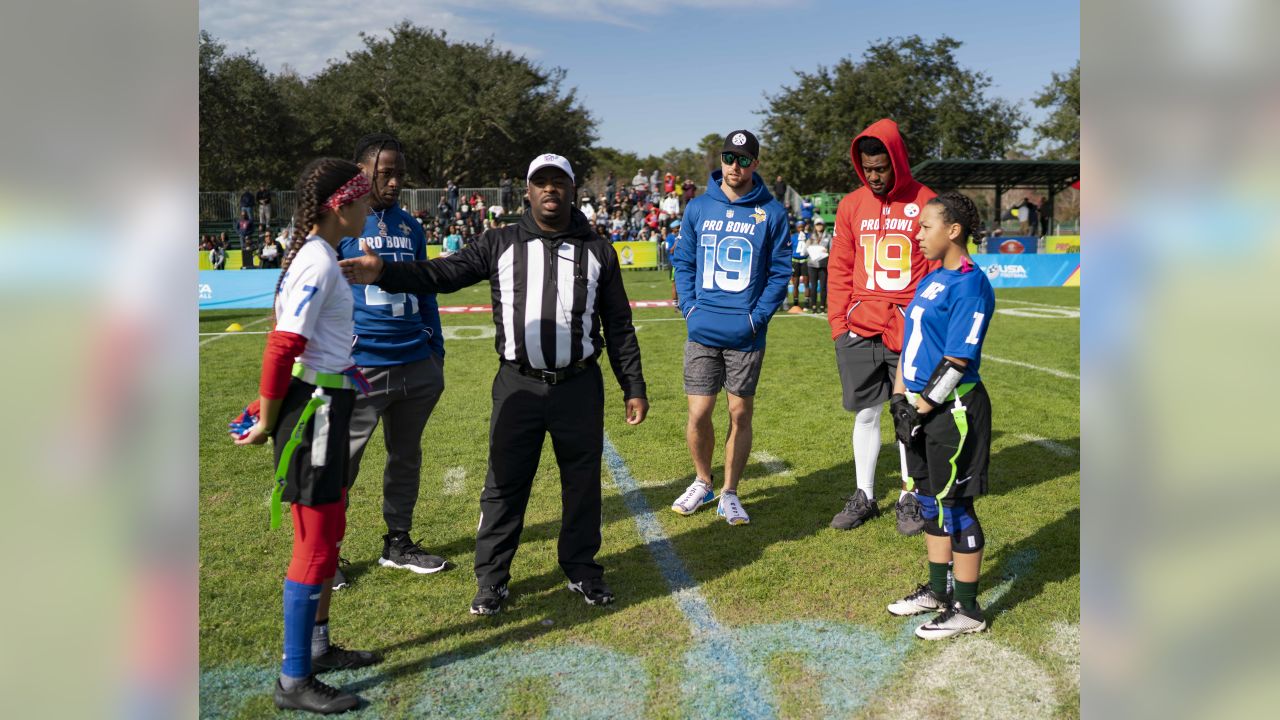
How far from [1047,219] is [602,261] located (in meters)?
38.2

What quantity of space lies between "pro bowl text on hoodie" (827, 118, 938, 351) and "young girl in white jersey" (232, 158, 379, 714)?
3.27 metres

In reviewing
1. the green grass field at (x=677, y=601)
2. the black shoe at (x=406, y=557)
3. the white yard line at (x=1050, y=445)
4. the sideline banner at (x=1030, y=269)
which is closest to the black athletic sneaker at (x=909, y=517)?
the green grass field at (x=677, y=601)

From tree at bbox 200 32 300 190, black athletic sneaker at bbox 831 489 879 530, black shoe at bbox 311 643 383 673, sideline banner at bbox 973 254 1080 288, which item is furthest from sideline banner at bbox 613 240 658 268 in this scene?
tree at bbox 200 32 300 190

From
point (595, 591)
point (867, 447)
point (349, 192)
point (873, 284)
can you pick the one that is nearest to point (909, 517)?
point (867, 447)

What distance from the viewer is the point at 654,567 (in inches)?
196

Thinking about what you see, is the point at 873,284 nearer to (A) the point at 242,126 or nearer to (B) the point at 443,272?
(B) the point at 443,272

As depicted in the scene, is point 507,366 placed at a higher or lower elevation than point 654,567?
higher

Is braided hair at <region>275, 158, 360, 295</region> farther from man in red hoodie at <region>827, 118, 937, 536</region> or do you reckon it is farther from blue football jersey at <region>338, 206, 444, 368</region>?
man in red hoodie at <region>827, 118, 937, 536</region>

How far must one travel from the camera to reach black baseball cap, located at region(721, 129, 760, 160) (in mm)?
5691

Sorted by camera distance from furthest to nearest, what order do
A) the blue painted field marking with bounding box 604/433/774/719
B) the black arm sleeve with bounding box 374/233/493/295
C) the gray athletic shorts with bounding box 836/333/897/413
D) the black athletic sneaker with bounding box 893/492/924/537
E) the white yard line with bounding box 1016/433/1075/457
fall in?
the white yard line with bounding box 1016/433/1075/457, the gray athletic shorts with bounding box 836/333/897/413, the black athletic sneaker with bounding box 893/492/924/537, the black arm sleeve with bounding box 374/233/493/295, the blue painted field marking with bounding box 604/433/774/719

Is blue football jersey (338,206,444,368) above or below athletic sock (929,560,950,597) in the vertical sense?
above

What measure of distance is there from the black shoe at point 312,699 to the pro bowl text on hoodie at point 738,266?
3219 mm
